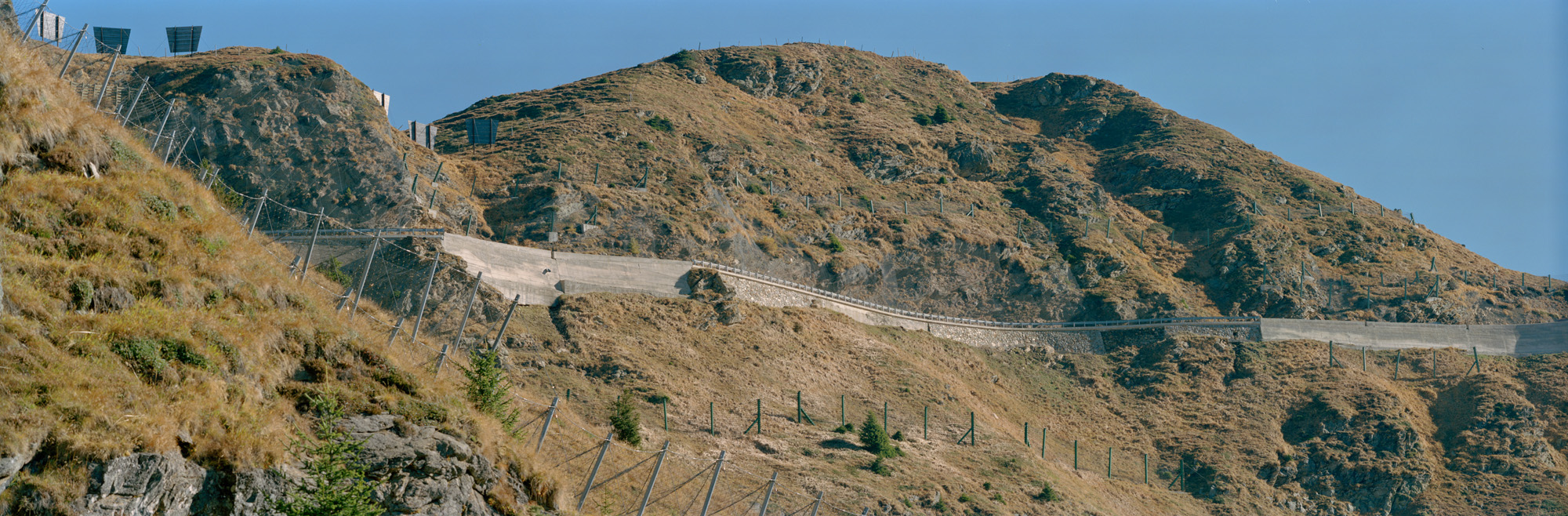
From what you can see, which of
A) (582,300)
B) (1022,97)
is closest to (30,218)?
(582,300)

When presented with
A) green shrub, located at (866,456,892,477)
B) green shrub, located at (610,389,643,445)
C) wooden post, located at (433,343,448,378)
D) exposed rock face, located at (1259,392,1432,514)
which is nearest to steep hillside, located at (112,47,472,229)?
green shrub, located at (610,389,643,445)

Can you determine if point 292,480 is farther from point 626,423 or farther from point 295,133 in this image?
point 295,133

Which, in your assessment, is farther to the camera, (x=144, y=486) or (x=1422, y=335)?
(x=1422, y=335)

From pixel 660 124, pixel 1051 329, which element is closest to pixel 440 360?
pixel 1051 329

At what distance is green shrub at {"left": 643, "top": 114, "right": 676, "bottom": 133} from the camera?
102 metres

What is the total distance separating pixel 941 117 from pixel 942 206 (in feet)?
106

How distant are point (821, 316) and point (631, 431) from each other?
32286 millimetres

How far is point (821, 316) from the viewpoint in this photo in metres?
74.7

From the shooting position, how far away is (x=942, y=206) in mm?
107500

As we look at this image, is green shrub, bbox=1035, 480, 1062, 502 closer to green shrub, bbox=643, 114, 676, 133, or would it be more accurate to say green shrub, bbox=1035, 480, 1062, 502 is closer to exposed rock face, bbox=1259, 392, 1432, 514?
exposed rock face, bbox=1259, 392, 1432, 514

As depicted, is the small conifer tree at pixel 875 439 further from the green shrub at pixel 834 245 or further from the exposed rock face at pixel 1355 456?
the green shrub at pixel 834 245

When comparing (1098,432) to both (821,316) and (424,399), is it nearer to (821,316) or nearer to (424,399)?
(821,316)

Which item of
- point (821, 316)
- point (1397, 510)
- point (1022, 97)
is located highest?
point (1022, 97)

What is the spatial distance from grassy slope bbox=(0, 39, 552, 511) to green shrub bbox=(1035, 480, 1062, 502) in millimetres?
36048
